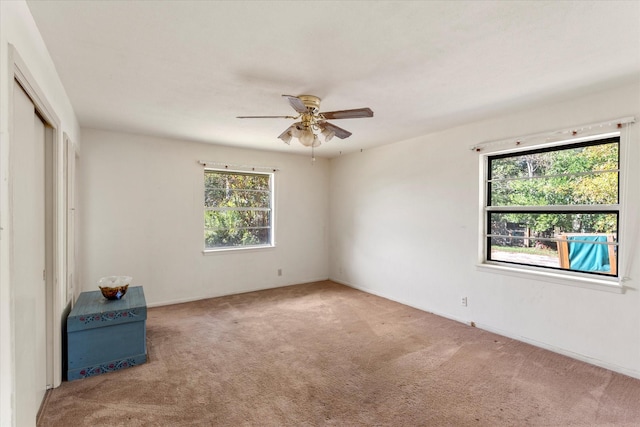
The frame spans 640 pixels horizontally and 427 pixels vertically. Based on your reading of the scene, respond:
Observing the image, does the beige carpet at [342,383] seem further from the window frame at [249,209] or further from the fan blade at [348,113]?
the fan blade at [348,113]

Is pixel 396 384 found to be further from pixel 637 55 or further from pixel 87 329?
pixel 637 55

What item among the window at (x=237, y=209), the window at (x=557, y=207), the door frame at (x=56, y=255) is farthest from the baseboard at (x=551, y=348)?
the door frame at (x=56, y=255)

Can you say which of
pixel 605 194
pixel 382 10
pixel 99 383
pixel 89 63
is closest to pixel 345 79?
pixel 382 10

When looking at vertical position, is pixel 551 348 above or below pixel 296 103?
below

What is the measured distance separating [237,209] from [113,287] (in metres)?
2.47

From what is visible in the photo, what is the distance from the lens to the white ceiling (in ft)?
5.60

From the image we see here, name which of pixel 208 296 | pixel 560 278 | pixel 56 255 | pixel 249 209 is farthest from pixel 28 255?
pixel 560 278

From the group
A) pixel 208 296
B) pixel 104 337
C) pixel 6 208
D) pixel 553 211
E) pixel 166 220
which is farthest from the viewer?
pixel 208 296

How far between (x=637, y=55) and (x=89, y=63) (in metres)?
3.87

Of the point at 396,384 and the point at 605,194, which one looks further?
the point at 605,194

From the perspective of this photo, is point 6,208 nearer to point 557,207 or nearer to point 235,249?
point 235,249

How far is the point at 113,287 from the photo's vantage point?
3.04 meters

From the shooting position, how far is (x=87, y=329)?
2.63m

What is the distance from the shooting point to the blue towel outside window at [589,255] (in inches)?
117
